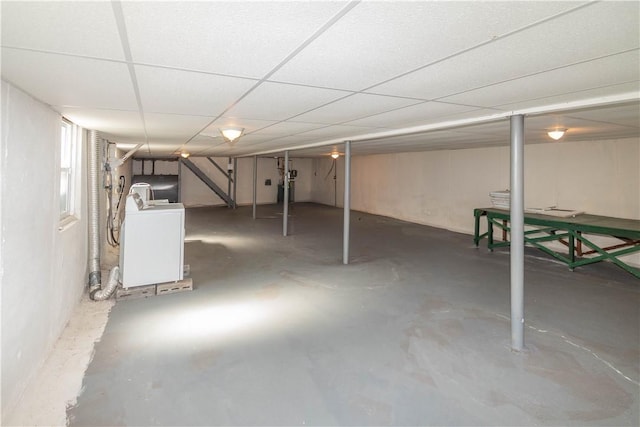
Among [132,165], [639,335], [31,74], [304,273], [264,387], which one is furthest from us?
[132,165]

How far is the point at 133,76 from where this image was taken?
1634mm

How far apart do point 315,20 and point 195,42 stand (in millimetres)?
483

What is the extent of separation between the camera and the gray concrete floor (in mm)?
1804

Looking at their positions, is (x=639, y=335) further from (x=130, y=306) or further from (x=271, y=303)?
(x=130, y=306)

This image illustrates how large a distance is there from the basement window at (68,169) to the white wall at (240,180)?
8820 millimetres

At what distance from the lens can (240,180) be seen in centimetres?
1268

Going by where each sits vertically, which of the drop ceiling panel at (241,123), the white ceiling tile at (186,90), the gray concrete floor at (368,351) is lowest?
the gray concrete floor at (368,351)

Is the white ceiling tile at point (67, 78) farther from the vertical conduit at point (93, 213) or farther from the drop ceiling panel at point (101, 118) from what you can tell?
the vertical conduit at point (93, 213)

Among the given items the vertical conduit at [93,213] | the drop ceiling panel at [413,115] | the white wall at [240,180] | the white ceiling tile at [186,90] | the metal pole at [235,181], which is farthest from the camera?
the metal pole at [235,181]

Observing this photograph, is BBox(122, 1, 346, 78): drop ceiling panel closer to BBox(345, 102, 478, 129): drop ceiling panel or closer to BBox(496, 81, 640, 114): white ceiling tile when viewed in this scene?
BBox(345, 102, 478, 129): drop ceiling panel

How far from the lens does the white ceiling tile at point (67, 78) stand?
1385 mm

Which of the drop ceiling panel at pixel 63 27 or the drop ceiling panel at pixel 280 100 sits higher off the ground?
the drop ceiling panel at pixel 280 100

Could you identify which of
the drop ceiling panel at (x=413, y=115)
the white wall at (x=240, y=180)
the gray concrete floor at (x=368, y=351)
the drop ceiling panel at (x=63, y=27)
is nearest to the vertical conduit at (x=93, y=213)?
the gray concrete floor at (x=368, y=351)

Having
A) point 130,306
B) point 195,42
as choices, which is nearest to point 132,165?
point 130,306
